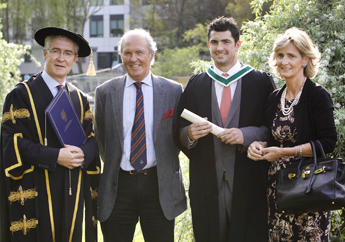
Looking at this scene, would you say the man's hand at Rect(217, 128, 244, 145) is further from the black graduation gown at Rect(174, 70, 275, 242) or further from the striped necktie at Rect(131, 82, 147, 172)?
the striped necktie at Rect(131, 82, 147, 172)

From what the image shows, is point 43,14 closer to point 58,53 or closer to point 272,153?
point 58,53

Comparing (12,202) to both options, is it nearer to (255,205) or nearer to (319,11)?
(255,205)

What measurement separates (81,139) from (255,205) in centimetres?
Result: 161

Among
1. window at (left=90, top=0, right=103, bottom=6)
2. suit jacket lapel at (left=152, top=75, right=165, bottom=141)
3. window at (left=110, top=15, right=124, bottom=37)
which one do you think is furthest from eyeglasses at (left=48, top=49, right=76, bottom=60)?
window at (left=110, top=15, right=124, bottom=37)

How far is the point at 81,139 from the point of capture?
298 cm

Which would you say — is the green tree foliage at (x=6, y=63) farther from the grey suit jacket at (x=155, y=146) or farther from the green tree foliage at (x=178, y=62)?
the green tree foliage at (x=178, y=62)

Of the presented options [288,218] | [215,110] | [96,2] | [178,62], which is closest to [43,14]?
[96,2]

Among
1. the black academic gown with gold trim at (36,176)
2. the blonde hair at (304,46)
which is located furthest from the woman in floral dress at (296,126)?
the black academic gown with gold trim at (36,176)

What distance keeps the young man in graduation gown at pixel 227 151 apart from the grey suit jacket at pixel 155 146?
0.50 ft

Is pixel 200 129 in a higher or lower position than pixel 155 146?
higher

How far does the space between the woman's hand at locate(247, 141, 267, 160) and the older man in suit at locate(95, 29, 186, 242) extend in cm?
76

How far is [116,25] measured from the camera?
135ft

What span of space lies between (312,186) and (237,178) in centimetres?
70

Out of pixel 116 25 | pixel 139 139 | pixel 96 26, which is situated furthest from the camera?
pixel 96 26
